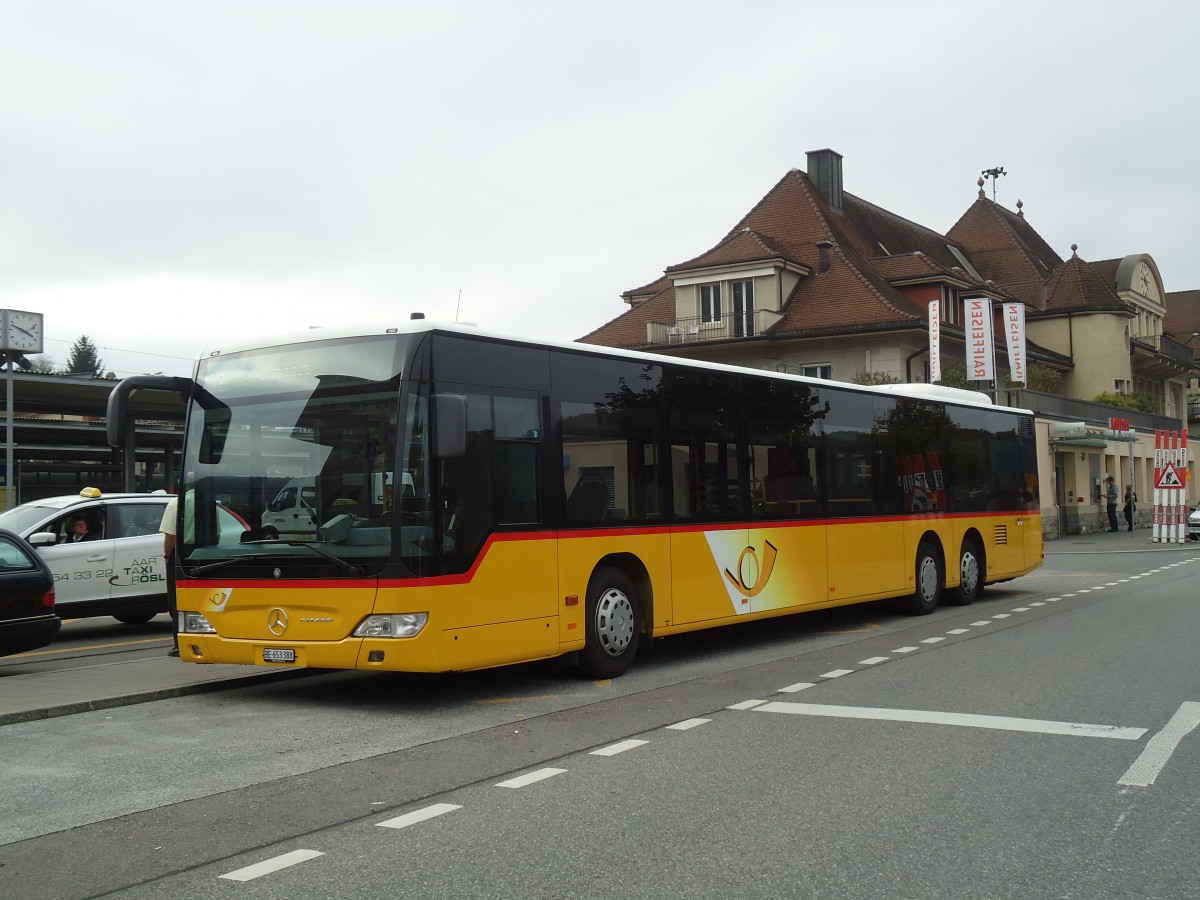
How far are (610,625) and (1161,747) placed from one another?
4.68 m

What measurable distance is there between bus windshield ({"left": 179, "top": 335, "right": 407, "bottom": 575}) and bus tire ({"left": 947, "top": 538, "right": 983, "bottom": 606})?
11.4 metres

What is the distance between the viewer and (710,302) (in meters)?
50.0

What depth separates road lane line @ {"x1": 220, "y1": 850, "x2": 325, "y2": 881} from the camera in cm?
517

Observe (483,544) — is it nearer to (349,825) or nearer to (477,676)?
(477,676)

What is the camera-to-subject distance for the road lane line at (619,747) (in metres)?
7.65

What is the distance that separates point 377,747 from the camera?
8031 mm

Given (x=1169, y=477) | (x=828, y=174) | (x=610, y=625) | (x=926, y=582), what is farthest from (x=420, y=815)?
(x=828, y=174)

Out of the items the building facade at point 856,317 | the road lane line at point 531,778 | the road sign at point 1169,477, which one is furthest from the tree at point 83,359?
the road lane line at point 531,778

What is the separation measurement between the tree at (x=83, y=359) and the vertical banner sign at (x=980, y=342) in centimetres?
9582

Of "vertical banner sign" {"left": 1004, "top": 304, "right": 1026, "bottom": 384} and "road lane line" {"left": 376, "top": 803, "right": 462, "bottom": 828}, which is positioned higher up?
"vertical banner sign" {"left": 1004, "top": 304, "right": 1026, "bottom": 384}

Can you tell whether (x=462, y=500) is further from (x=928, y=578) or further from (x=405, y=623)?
(x=928, y=578)

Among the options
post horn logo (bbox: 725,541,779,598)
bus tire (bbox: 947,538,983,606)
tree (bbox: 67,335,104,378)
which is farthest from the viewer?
tree (bbox: 67,335,104,378)

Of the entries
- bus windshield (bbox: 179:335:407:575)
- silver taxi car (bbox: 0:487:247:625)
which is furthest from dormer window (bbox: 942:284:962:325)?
bus windshield (bbox: 179:335:407:575)

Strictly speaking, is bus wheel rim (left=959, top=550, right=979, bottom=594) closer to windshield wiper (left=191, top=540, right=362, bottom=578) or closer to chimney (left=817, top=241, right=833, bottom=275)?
windshield wiper (left=191, top=540, right=362, bottom=578)
